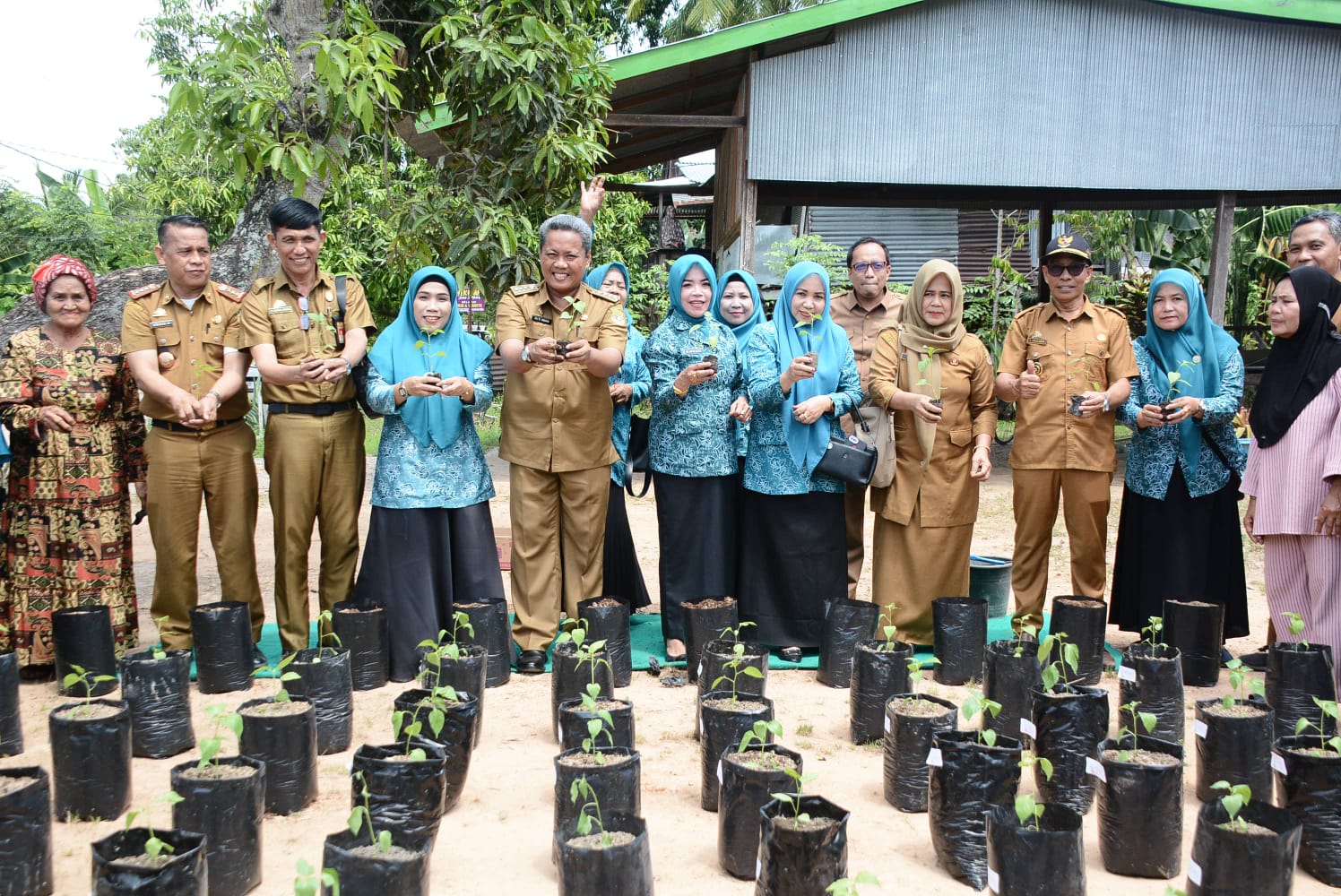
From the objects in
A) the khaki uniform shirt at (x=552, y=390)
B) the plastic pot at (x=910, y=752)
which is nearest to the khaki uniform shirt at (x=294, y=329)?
the khaki uniform shirt at (x=552, y=390)

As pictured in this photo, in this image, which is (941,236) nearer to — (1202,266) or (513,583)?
(1202,266)

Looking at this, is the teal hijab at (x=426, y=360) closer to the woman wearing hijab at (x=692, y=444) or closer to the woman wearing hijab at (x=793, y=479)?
the woman wearing hijab at (x=692, y=444)

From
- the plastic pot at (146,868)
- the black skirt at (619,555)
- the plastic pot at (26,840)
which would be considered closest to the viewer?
the plastic pot at (146,868)

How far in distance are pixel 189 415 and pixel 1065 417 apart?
12.7ft

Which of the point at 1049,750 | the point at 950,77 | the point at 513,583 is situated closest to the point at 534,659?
the point at 513,583

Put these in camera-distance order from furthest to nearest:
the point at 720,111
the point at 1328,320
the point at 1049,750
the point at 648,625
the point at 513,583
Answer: the point at 720,111, the point at 648,625, the point at 513,583, the point at 1328,320, the point at 1049,750

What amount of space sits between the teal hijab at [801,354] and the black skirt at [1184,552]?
150cm

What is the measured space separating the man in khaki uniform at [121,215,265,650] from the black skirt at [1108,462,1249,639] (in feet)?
13.4

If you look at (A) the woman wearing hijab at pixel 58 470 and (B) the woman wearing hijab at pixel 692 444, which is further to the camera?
(B) the woman wearing hijab at pixel 692 444

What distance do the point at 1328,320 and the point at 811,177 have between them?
5.57 meters

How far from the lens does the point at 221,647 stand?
4.43m

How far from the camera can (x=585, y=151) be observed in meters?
4.84

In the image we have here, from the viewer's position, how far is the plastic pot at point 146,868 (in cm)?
240

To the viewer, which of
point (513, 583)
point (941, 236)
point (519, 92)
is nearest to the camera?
point (519, 92)
